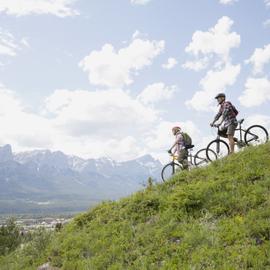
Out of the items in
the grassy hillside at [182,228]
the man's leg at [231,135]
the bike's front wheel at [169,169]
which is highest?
the man's leg at [231,135]

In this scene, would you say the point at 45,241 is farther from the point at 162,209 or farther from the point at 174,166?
the point at 174,166

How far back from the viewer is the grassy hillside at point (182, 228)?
39.4 ft

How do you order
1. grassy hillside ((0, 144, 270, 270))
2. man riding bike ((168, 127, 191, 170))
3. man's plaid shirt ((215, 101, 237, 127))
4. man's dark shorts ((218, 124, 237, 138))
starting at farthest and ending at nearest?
man riding bike ((168, 127, 191, 170)), man's dark shorts ((218, 124, 237, 138)), man's plaid shirt ((215, 101, 237, 127)), grassy hillside ((0, 144, 270, 270))

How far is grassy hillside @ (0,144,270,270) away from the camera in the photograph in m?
12.0

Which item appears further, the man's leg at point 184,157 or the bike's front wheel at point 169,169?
the bike's front wheel at point 169,169

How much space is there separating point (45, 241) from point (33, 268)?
234 centimetres

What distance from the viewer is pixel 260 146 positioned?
19.8 m

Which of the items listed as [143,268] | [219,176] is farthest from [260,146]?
[143,268]

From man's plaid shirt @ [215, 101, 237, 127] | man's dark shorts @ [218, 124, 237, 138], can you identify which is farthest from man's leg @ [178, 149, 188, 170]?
man's plaid shirt @ [215, 101, 237, 127]

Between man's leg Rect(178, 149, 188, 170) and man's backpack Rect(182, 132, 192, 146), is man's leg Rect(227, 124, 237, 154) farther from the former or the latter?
man's leg Rect(178, 149, 188, 170)

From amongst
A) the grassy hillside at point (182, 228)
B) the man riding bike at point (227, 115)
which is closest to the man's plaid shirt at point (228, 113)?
the man riding bike at point (227, 115)

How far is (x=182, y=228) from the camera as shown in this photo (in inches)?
551

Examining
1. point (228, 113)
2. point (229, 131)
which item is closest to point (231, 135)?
point (229, 131)

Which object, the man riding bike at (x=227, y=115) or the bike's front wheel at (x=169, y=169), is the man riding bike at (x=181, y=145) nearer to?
the bike's front wheel at (x=169, y=169)
